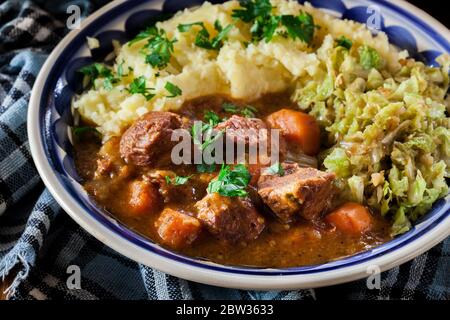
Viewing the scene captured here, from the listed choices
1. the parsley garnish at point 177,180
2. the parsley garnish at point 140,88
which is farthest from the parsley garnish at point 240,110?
the parsley garnish at point 177,180

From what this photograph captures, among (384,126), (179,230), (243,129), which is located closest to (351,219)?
(384,126)

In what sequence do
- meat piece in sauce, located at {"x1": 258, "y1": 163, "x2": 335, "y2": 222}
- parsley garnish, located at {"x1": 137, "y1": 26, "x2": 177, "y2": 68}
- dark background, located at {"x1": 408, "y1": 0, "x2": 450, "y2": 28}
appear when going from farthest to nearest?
dark background, located at {"x1": 408, "y1": 0, "x2": 450, "y2": 28} → parsley garnish, located at {"x1": 137, "y1": 26, "x2": 177, "y2": 68} → meat piece in sauce, located at {"x1": 258, "y1": 163, "x2": 335, "y2": 222}

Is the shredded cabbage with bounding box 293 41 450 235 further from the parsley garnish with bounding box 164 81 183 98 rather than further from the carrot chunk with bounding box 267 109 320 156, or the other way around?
the parsley garnish with bounding box 164 81 183 98

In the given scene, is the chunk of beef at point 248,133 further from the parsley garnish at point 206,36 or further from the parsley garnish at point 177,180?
the parsley garnish at point 206,36

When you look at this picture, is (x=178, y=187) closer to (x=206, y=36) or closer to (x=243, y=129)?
(x=243, y=129)

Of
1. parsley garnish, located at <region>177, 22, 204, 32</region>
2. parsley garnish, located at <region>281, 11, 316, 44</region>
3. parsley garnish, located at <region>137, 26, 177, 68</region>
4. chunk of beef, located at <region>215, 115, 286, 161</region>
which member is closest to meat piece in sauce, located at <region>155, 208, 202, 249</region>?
chunk of beef, located at <region>215, 115, 286, 161</region>

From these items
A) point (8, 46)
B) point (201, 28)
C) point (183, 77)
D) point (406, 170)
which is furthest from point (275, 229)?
point (8, 46)
